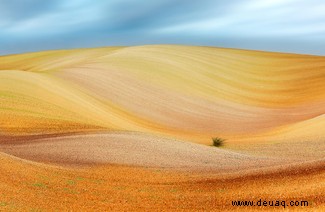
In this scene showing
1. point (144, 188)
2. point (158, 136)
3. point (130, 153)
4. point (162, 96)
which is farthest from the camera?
point (162, 96)

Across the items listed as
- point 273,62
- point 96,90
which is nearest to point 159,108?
point 96,90

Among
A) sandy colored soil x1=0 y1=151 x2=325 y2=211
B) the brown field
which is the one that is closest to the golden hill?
the brown field

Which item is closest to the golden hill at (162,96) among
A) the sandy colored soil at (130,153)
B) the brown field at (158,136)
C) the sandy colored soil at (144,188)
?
the brown field at (158,136)

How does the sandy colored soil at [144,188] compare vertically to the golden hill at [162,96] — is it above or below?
below

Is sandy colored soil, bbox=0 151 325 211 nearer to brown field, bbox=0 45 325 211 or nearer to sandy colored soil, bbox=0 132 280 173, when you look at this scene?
brown field, bbox=0 45 325 211

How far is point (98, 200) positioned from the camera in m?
13.0

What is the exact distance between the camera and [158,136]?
950 inches

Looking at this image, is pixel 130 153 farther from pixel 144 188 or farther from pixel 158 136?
pixel 144 188

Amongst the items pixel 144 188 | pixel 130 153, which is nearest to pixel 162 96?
pixel 130 153

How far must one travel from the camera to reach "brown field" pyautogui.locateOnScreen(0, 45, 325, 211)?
43.3 ft

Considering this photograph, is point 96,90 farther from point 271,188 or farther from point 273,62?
point 273,62

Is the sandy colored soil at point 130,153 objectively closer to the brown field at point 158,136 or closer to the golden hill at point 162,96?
the brown field at point 158,136

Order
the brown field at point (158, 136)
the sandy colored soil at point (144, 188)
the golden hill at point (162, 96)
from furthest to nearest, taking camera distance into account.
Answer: the golden hill at point (162, 96) < the brown field at point (158, 136) < the sandy colored soil at point (144, 188)

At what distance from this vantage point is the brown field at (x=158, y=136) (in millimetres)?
13203
